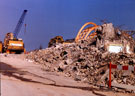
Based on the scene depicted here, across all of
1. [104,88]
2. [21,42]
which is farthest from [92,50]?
[21,42]

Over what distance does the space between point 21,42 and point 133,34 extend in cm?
1727

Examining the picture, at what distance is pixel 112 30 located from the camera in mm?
14977

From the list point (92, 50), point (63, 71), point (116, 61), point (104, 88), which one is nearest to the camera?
point (104, 88)

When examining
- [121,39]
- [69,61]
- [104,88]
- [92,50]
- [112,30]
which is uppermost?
[112,30]

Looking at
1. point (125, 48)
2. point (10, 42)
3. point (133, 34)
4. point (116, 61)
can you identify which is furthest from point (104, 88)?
point (10, 42)

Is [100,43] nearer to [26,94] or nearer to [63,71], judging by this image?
[63,71]

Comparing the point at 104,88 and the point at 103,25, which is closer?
the point at 104,88

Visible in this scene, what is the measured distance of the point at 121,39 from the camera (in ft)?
46.5

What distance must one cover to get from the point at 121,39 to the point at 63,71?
20.7 feet

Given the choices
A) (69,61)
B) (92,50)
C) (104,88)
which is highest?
(92,50)

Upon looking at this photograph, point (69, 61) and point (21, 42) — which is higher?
point (21, 42)

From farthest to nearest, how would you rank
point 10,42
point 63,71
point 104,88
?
point 10,42, point 63,71, point 104,88

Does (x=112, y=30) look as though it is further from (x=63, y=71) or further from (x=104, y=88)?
(x=104, y=88)

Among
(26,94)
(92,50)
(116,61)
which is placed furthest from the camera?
(92,50)
